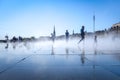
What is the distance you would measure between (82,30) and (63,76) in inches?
988

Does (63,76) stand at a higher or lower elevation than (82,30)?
lower

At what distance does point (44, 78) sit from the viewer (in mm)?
6629

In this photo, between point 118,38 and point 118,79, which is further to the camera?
point 118,38

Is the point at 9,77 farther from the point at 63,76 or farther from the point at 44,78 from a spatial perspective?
the point at 63,76

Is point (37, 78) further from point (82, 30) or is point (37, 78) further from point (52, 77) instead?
point (82, 30)

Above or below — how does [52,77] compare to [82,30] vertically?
below

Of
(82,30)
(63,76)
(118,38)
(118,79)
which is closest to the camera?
(118,79)

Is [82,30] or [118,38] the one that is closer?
[82,30]

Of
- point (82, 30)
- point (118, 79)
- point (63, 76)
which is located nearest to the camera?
point (118, 79)

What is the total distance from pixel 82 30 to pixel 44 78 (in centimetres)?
2550

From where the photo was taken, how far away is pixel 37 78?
663 cm

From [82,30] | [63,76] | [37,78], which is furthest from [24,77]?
[82,30]

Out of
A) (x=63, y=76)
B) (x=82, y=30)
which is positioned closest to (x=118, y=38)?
(x=82, y=30)

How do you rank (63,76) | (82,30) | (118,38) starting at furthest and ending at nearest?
(118,38), (82,30), (63,76)
